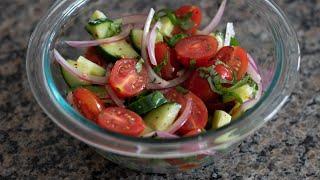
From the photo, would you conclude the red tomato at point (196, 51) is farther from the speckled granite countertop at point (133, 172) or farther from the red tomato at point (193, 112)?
the speckled granite countertop at point (133, 172)

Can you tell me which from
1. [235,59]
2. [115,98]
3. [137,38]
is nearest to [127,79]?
[115,98]

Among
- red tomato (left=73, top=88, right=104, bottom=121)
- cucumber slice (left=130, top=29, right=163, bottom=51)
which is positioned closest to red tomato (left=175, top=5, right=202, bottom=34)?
cucumber slice (left=130, top=29, right=163, bottom=51)

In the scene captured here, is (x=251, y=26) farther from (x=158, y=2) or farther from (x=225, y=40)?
(x=158, y=2)

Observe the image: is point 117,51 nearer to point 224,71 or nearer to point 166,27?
point 166,27

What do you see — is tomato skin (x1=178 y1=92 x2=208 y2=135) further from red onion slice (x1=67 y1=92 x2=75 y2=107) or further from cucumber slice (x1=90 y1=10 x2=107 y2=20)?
cucumber slice (x1=90 y1=10 x2=107 y2=20)

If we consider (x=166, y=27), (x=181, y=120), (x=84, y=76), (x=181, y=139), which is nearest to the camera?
(x=181, y=139)
